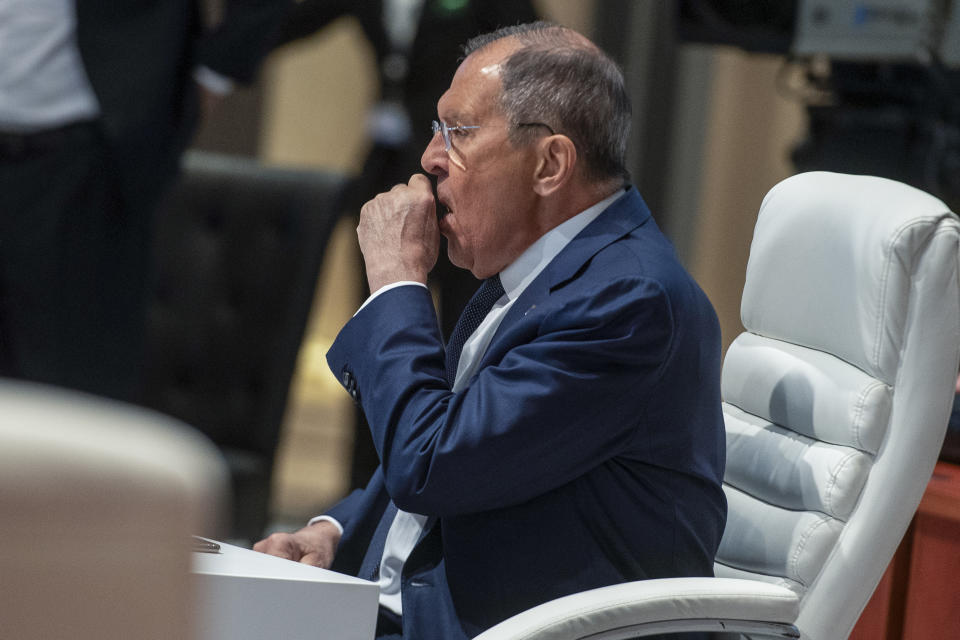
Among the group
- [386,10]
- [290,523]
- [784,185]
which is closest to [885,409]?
[784,185]

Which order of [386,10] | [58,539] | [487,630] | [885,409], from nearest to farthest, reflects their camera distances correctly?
1. [58,539]
2. [487,630]
3. [885,409]
4. [386,10]

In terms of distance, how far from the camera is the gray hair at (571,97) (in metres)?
1.28

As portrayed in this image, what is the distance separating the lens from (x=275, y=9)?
2.30 meters

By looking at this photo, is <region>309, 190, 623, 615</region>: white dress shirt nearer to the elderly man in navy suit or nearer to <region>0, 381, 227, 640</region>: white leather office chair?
the elderly man in navy suit

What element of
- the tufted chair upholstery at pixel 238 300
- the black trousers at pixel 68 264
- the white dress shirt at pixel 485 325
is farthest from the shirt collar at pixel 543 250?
the black trousers at pixel 68 264

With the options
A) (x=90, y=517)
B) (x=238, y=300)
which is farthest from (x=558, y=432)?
(x=238, y=300)

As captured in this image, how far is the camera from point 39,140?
2.07 metres

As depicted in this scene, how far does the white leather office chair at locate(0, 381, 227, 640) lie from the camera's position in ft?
1.17

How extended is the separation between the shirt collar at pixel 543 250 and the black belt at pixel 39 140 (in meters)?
1.05

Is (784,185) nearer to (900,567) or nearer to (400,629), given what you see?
(900,567)

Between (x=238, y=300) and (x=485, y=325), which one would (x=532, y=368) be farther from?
(x=238, y=300)

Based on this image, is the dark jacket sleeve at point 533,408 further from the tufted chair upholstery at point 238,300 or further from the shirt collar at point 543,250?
the tufted chair upholstery at point 238,300

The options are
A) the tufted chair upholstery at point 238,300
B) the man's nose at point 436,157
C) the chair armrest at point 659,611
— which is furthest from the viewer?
the tufted chair upholstery at point 238,300

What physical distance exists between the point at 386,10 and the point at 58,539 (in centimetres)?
278
